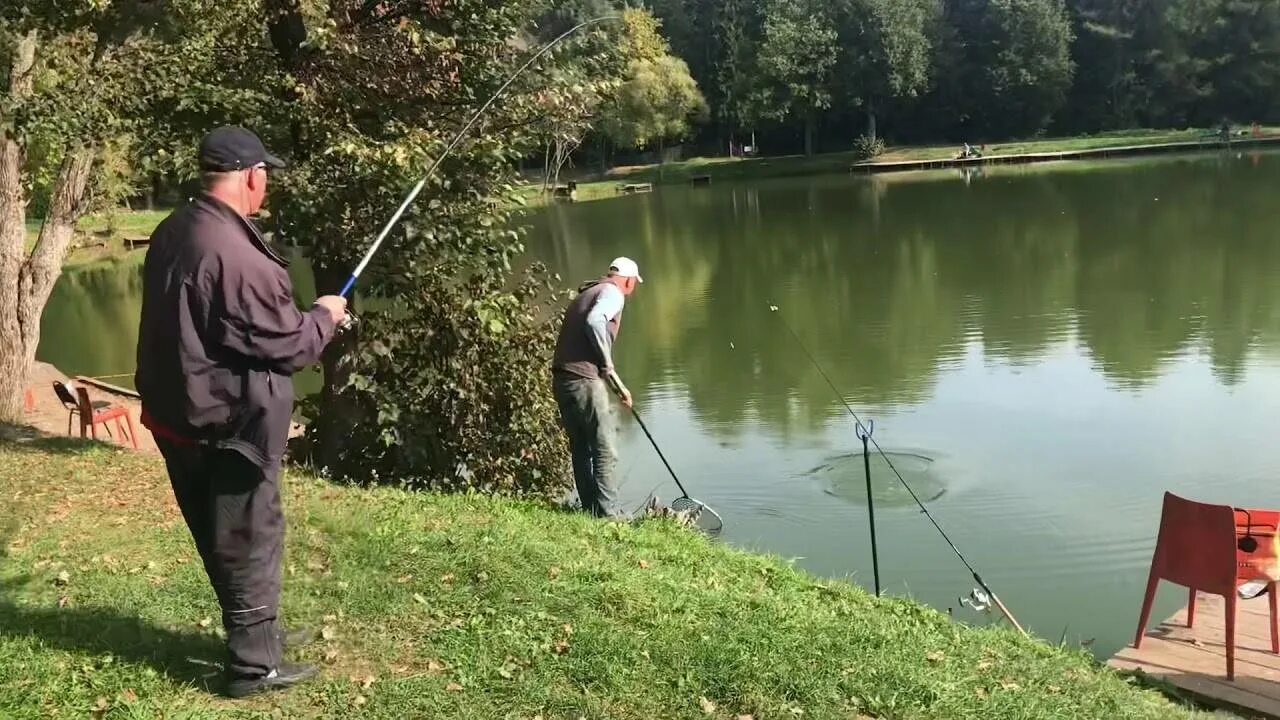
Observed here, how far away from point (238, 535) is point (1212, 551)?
14.7 ft

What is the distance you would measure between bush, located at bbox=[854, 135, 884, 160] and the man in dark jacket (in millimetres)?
57142

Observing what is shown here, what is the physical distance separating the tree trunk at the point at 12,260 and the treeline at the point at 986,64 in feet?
176

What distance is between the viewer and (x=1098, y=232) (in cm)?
2456

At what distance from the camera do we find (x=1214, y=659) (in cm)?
548

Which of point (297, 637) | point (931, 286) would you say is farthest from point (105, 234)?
point (297, 637)

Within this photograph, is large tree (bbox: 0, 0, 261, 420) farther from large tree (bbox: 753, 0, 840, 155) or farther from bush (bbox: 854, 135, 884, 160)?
large tree (bbox: 753, 0, 840, 155)

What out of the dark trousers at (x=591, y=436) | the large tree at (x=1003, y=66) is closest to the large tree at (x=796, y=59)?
the large tree at (x=1003, y=66)

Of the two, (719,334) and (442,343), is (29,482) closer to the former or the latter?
(442,343)

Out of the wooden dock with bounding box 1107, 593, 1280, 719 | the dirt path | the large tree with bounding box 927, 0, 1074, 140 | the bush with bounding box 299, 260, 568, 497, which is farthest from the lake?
the large tree with bounding box 927, 0, 1074, 140

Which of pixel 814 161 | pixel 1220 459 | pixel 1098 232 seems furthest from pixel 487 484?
pixel 814 161

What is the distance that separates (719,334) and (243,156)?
1298 cm

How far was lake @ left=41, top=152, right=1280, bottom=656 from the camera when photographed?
25.9 ft

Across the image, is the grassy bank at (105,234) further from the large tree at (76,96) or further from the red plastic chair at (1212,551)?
the red plastic chair at (1212,551)

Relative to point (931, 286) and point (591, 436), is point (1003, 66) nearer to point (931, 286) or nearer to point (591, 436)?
point (931, 286)
